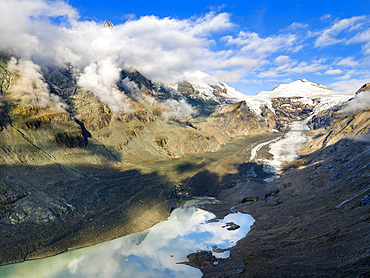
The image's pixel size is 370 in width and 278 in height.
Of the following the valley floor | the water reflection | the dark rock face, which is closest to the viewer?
the valley floor

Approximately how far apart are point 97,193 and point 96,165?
951 inches

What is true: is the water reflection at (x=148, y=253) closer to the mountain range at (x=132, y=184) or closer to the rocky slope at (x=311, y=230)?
the mountain range at (x=132, y=184)

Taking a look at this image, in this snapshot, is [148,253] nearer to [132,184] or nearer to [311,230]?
[311,230]

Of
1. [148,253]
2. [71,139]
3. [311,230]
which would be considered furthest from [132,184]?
[311,230]

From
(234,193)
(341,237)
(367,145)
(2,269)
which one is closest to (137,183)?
(234,193)

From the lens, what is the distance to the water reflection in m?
32.5

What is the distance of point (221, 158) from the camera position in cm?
10631

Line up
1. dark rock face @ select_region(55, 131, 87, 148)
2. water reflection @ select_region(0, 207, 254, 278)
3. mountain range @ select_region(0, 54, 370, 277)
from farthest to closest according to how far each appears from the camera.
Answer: dark rock face @ select_region(55, 131, 87, 148)
water reflection @ select_region(0, 207, 254, 278)
mountain range @ select_region(0, 54, 370, 277)

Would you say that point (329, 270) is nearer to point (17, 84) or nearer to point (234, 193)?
point (234, 193)

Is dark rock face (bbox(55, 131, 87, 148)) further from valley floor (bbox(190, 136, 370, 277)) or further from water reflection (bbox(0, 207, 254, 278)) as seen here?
valley floor (bbox(190, 136, 370, 277))

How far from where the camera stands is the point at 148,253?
37.7 metres

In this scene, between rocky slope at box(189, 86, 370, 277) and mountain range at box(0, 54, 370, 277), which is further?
mountain range at box(0, 54, 370, 277)

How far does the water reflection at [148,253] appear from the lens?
107 feet

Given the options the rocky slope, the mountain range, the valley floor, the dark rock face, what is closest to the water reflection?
→ the mountain range
